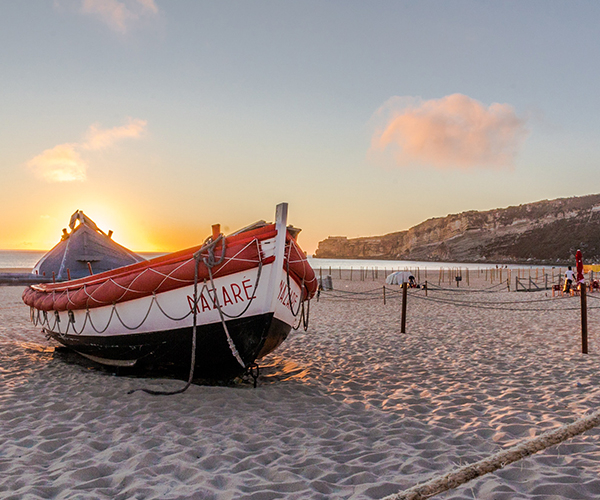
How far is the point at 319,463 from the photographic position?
3.14m

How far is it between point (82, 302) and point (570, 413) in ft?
21.6

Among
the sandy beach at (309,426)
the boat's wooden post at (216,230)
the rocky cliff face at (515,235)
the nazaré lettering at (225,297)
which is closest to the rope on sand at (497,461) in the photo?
the sandy beach at (309,426)

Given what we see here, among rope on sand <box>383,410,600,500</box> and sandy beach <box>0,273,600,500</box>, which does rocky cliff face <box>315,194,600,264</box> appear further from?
rope on sand <box>383,410,600,500</box>

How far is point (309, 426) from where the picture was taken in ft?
13.1

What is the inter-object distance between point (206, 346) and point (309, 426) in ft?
6.15

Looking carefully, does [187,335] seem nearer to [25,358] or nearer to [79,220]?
[25,358]

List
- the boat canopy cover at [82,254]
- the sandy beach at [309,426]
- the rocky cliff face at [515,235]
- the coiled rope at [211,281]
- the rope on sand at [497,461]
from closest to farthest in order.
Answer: the rope on sand at [497,461], the sandy beach at [309,426], the coiled rope at [211,281], the boat canopy cover at [82,254], the rocky cliff face at [515,235]

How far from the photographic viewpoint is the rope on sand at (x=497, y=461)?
2.46m

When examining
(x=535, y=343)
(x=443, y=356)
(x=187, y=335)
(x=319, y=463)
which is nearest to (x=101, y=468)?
(x=319, y=463)

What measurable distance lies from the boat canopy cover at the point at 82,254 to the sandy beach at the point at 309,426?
3.40 meters

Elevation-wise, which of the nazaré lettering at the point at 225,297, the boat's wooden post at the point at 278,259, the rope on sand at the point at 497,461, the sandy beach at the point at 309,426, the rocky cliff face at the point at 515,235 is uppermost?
the rocky cliff face at the point at 515,235

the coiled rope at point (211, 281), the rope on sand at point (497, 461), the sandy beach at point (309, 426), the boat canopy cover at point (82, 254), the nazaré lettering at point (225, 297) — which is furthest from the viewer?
the boat canopy cover at point (82, 254)

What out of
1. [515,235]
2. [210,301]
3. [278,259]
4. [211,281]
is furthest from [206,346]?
[515,235]

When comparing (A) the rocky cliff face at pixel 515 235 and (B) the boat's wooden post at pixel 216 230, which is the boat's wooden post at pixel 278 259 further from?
(A) the rocky cliff face at pixel 515 235
